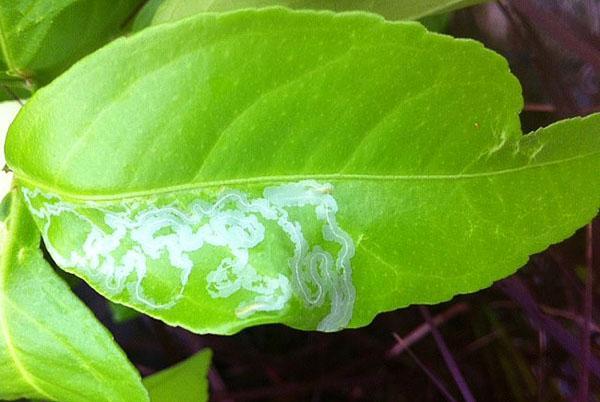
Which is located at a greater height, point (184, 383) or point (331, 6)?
point (331, 6)

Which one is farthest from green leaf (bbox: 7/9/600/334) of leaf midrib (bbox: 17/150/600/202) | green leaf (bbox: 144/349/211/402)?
A: green leaf (bbox: 144/349/211/402)

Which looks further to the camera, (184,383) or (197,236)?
(184,383)

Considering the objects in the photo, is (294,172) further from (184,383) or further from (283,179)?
(184,383)

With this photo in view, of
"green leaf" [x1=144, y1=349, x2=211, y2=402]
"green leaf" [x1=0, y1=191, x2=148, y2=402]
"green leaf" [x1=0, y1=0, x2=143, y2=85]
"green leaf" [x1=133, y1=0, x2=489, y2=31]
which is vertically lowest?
"green leaf" [x1=144, y1=349, x2=211, y2=402]

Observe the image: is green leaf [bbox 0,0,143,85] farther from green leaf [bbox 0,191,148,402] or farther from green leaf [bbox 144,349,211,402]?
green leaf [bbox 144,349,211,402]

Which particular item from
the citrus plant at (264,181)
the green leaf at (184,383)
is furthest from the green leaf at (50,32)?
the green leaf at (184,383)

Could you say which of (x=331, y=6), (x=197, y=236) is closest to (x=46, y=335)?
(x=197, y=236)

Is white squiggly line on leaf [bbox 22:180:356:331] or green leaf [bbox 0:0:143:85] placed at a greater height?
green leaf [bbox 0:0:143:85]
